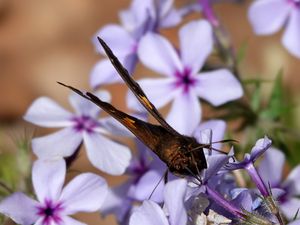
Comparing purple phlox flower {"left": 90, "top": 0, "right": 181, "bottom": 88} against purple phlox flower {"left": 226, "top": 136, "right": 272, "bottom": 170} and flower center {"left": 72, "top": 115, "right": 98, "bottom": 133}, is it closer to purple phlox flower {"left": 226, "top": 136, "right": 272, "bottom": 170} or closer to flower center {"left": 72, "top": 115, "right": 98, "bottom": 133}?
flower center {"left": 72, "top": 115, "right": 98, "bottom": 133}

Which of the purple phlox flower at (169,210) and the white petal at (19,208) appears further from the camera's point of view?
the white petal at (19,208)

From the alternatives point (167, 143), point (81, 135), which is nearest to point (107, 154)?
point (81, 135)

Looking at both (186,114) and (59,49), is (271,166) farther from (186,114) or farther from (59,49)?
(59,49)

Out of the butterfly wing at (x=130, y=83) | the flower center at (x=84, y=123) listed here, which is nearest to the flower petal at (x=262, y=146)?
the butterfly wing at (x=130, y=83)

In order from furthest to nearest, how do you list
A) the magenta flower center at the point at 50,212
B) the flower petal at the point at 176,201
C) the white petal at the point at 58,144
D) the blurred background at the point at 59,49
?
the blurred background at the point at 59,49 < the white petal at the point at 58,144 < the magenta flower center at the point at 50,212 < the flower petal at the point at 176,201

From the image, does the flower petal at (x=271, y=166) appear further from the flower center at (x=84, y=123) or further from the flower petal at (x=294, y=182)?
the flower center at (x=84, y=123)

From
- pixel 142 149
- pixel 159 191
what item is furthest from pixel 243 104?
pixel 159 191

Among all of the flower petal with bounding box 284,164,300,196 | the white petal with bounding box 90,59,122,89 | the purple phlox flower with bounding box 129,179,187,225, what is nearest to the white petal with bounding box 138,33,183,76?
the white petal with bounding box 90,59,122,89
